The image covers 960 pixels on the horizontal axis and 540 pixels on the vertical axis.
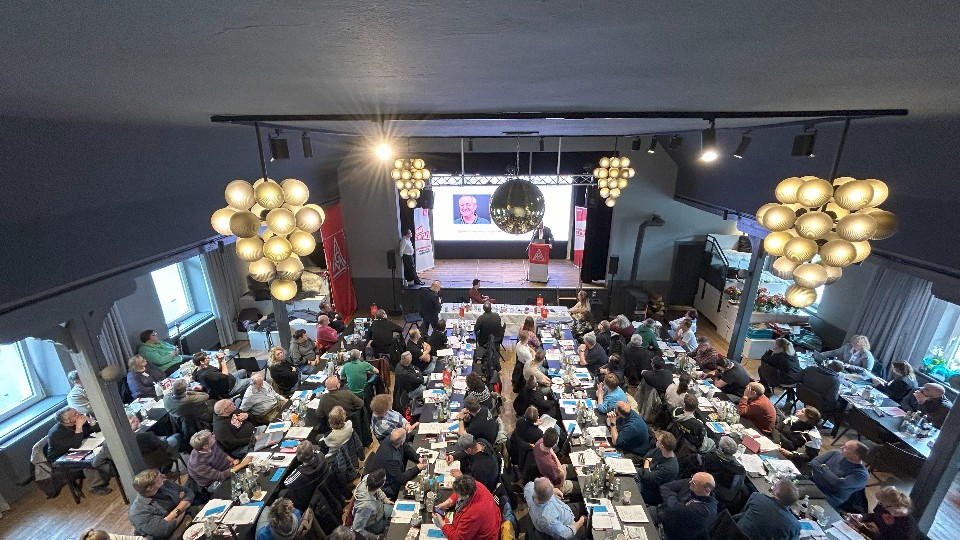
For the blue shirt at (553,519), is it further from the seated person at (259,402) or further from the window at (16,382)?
the window at (16,382)

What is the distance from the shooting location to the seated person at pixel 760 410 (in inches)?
197

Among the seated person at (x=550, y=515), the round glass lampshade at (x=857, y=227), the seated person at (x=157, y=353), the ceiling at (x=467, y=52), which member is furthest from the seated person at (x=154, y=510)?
the round glass lampshade at (x=857, y=227)

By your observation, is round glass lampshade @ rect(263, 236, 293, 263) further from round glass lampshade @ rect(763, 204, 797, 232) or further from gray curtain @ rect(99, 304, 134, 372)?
gray curtain @ rect(99, 304, 134, 372)

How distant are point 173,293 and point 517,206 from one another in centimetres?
800

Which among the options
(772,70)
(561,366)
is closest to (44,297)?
(772,70)

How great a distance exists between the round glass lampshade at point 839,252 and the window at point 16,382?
29.0 ft

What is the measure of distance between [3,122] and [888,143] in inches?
282

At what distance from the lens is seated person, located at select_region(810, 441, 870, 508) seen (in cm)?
394

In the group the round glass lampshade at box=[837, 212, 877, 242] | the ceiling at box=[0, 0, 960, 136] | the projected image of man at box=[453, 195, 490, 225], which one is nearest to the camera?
the ceiling at box=[0, 0, 960, 136]

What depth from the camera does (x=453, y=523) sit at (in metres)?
3.46

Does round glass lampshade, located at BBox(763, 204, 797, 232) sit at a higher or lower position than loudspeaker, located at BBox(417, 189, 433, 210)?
higher

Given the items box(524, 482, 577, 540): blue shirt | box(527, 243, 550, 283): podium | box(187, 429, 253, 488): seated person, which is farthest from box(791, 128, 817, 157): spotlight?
box(527, 243, 550, 283): podium

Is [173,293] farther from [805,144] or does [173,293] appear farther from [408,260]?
[805,144]

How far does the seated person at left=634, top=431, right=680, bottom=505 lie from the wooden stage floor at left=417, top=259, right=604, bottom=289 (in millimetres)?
6497
